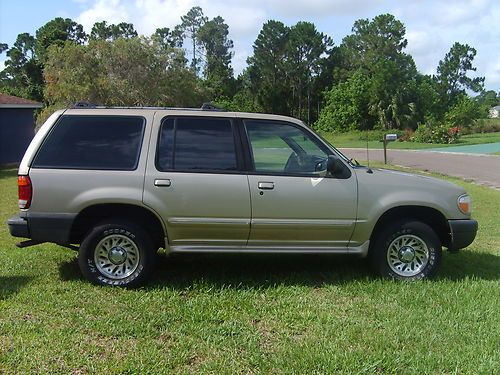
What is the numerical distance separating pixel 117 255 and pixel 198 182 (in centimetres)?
111

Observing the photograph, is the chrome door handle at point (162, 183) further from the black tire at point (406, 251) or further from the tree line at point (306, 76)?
the tree line at point (306, 76)

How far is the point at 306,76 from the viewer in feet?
238

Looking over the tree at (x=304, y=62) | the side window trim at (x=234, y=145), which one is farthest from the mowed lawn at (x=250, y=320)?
the tree at (x=304, y=62)

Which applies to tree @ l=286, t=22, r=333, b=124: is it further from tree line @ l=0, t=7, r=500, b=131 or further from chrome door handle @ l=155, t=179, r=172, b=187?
chrome door handle @ l=155, t=179, r=172, b=187

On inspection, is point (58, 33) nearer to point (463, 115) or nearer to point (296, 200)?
point (463, 115)

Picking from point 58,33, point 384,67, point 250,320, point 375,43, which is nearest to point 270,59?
point 375,43

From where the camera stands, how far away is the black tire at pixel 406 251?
5.72 meters

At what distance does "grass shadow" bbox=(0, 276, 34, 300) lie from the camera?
5.24 metres

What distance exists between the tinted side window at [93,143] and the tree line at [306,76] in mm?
29059

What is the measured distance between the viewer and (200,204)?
17.6ft

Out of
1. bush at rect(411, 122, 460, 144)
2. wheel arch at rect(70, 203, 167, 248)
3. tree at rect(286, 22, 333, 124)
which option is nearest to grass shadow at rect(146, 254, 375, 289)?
wheel arch at rect(70, 203, 167, 248)

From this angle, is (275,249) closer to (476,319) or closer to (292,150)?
(292,150)

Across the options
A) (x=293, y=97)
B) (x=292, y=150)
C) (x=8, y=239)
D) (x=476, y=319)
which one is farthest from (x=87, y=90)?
(x=293, y=97)

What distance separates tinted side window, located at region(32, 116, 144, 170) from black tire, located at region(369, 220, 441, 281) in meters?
2.72
